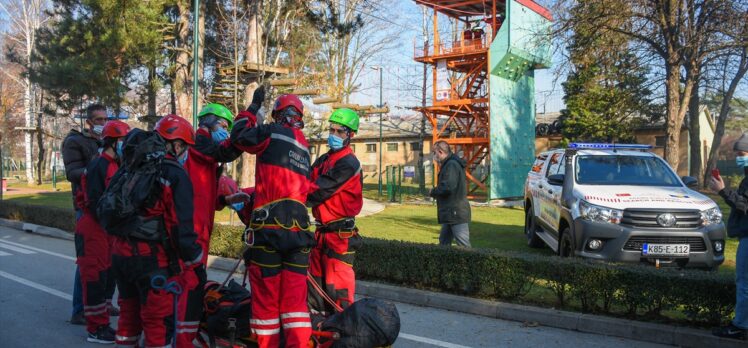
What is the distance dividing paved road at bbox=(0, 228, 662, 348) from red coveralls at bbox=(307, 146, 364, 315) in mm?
1062

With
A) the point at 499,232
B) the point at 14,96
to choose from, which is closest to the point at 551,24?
the point at 499,232

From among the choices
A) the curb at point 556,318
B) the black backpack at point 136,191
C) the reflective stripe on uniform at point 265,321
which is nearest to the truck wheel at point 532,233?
the curb at point 556,318

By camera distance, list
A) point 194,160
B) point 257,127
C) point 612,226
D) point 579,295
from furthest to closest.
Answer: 1. point 612,226
2. point 579,295
3. point 194,160
4. point 257,127

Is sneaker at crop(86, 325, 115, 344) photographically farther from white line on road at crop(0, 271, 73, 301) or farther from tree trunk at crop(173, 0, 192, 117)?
tree trunk at crop(173, 0, 192, 117)

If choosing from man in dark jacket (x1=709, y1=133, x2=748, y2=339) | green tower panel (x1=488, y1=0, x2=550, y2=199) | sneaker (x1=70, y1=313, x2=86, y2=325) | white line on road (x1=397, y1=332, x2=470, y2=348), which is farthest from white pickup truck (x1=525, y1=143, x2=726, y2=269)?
green tower panel (x1=488, y1=0, x2=550, y2=199)

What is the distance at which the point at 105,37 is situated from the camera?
18.5m

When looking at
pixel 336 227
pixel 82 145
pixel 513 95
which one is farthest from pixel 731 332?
pixel 513 95

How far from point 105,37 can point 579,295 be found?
1704 centimetres

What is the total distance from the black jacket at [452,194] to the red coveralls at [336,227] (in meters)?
3.43

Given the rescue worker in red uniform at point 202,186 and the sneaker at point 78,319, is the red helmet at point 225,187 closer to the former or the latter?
the rescue worker in red uniform at point 202,186

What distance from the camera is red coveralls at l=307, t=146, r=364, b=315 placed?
5188 millimetres

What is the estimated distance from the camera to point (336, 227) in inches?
209

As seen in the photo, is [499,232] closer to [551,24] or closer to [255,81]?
[551,24]

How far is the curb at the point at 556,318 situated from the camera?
5.87 meters
